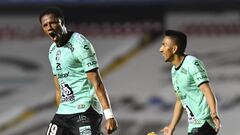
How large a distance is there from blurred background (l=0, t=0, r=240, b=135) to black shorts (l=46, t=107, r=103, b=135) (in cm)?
639

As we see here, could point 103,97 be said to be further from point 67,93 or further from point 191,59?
point 191,59

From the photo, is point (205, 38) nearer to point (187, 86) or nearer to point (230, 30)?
point (230, 30)

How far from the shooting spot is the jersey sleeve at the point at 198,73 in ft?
18.5

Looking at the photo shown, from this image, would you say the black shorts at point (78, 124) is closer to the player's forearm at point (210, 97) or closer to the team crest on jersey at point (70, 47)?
the team crest on jersey at point (70, 47)

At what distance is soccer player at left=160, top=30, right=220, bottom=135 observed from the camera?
223 inches

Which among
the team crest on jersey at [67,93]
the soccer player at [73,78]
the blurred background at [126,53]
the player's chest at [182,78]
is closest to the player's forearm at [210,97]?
the player's chest at [182,78]

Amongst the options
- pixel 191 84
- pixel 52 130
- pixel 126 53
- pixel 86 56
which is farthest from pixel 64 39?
pixel 126 53

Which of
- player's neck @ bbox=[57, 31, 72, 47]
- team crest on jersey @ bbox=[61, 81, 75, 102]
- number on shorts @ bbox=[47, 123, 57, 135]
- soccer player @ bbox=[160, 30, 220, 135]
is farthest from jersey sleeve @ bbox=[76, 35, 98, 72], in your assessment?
soccer player @ bbox=[160, 30, 220, 135]

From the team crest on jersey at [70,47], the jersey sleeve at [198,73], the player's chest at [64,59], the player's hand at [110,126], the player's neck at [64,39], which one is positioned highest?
the player's neck at [64,39]

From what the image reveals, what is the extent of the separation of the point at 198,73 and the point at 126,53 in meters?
7.15

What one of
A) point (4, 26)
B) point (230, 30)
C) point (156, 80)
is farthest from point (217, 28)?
point (4, 26)

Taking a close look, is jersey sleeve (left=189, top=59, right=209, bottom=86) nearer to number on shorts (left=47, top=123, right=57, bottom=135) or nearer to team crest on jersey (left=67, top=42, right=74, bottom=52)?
team crest on jersey (left=67, top=42, right=74, bottom=52)

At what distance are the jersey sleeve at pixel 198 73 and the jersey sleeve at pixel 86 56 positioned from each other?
3.04 ft

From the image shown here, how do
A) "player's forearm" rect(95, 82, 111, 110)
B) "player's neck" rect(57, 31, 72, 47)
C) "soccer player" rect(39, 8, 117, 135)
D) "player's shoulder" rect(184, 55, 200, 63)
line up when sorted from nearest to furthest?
"player's forearm" rect(95, 82, 111, 110) → "soccer player" rect(39, 8, 117, 135) → "player's neck" rect(57, 31, 72, 47) → "player's shoulder" rect(184, 55, 200, 63)
